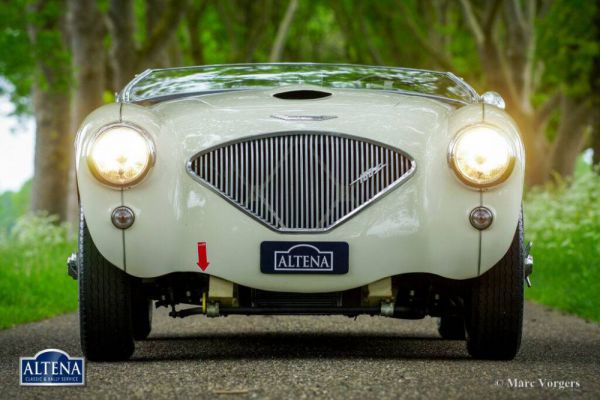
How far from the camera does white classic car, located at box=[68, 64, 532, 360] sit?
16.2ft

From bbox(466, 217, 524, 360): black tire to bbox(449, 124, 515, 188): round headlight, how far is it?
1.01 ft

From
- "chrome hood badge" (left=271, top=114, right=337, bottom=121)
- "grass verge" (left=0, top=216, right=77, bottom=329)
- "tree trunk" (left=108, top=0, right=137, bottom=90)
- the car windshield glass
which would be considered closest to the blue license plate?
"chrome hood badge" (left=271, top=114, right=337, bottom=121)

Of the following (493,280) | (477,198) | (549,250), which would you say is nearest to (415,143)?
(477,198)

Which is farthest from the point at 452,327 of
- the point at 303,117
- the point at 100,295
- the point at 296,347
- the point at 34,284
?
the point at 34,284

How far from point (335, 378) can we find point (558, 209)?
9824 millimetres

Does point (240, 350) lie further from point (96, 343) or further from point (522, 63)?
point (522, 63)

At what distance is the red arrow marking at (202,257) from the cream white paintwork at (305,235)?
0.07ft

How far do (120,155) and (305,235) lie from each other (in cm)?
86

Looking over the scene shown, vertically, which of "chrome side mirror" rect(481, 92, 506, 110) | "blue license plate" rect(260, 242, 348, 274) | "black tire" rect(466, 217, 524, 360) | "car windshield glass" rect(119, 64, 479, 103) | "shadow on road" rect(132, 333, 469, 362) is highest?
"car windshield glass" rect(119, 64, 479, 103)

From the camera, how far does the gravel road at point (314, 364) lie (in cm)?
424

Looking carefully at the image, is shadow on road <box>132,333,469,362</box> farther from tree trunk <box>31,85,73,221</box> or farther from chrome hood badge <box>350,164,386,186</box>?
tree trunk <box>31,85,73,221</box>

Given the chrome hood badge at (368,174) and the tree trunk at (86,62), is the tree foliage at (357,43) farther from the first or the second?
the chrome hood badge at (368,174)

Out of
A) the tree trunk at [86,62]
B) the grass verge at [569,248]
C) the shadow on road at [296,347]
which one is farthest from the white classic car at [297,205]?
the tree trunk at [86,62]

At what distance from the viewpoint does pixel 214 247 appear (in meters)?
4.96
